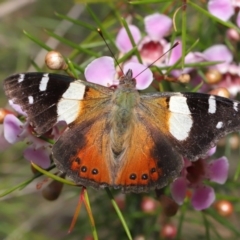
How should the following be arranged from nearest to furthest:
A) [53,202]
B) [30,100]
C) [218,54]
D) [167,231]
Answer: [30,100] → [218,54] → [167,231] → [53,202]

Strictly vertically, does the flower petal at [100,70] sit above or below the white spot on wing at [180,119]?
above

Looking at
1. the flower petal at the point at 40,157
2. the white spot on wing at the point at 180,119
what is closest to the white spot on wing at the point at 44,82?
the flower petal at the point at 40,157

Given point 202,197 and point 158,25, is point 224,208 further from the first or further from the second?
point 158,25

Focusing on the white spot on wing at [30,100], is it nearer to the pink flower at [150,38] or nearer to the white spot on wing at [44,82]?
the white spot on wing at [44,82]

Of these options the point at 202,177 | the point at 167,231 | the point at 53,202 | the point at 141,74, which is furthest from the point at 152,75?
the point at 53,202

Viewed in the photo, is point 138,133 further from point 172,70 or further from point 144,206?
point 144,206

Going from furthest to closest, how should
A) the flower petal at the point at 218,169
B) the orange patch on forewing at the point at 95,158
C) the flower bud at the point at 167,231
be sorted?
1. the flower bud at the point at 167,231
2. the flower petal at the point at 218,169
3. the orange patch on forewing at the point at 95,158

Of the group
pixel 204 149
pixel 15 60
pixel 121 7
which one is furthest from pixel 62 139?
pixel 15 60

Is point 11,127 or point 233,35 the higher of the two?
point 11,127
